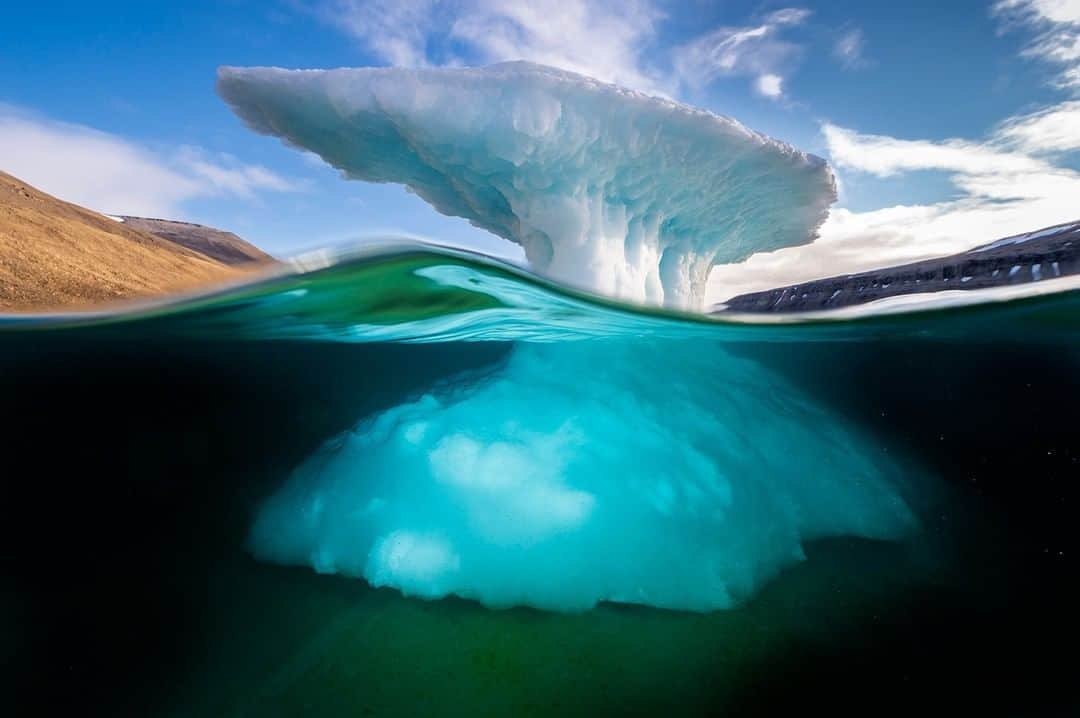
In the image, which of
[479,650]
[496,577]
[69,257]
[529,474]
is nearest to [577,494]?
[529,474]

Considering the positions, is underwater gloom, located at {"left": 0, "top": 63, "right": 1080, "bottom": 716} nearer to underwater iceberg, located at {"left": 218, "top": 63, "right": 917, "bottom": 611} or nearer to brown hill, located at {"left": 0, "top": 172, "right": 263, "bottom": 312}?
underwater iceberg, located at {"left": 218, "top": 63, "right": 917, "bottom": 611}

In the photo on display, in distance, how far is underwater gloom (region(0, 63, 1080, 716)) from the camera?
4.20m

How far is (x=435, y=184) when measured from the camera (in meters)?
11.3

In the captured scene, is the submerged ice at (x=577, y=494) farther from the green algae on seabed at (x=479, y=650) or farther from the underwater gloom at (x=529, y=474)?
the green algae on seabed at (x=479, y=650)

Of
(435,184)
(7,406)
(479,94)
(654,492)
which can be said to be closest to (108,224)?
(7,406)

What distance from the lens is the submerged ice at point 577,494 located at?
511 centimetres

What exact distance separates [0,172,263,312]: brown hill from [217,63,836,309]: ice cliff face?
1812 cm

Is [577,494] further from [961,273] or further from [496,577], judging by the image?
[961,273]

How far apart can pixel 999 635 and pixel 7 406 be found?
19.5m

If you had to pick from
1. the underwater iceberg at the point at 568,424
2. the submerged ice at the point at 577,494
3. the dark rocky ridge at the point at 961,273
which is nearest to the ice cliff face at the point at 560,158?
the underwater iceberg at the point at 568,424

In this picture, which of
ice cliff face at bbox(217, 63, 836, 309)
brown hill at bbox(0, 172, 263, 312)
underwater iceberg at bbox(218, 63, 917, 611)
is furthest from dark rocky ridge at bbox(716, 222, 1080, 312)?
brown hill at bbox(0, 172, 263, 312)

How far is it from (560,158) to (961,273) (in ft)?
22.4

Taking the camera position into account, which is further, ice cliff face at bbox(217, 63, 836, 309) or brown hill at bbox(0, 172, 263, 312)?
brown hill at bbox(0, 172, 263, 312)

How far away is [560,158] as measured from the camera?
9078mm
